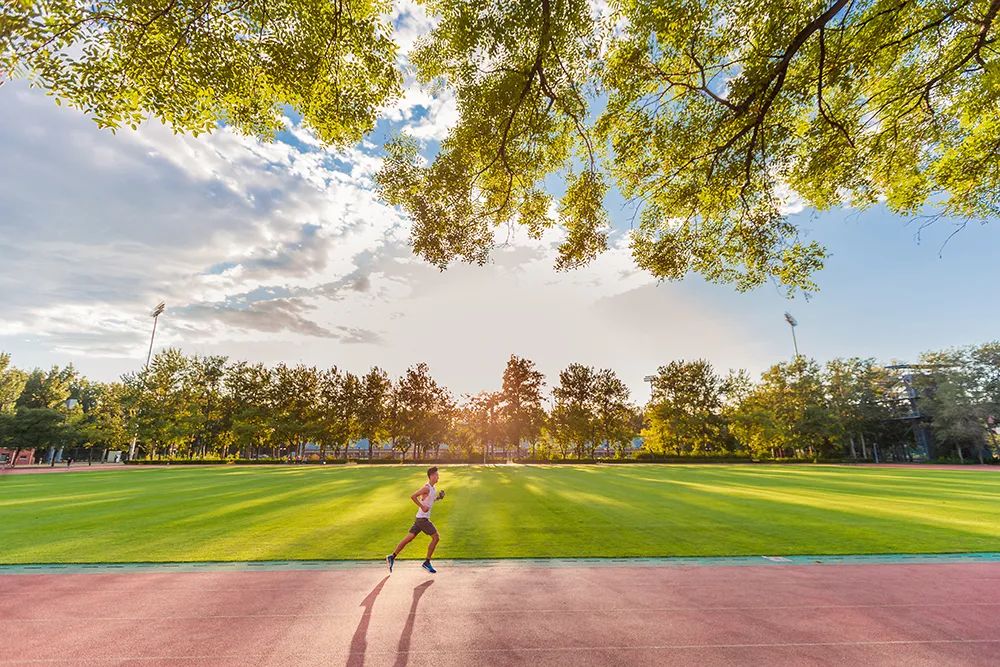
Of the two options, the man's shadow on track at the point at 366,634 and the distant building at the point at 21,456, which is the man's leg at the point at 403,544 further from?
the distant building at the point at 21,456

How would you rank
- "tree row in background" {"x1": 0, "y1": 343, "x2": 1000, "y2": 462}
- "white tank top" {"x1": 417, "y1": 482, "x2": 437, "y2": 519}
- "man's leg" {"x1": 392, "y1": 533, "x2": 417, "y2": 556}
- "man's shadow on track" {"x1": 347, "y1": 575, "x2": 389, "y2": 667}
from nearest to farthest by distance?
"man's shadow on track" {"x1": 347, "y1": 575, "x2": 389, "y2": 667}, "man's leg" {"x1": 392, "y1": 533, "x2": 417, "y2": 556}, "white tank top" {"x1": 417, "y1": 482, "x2": 437, "y2": 519}, "tree row in background" {"x1": 0, "y1": 343, "x2": 1000, "y2": 462}

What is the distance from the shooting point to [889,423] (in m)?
64.9

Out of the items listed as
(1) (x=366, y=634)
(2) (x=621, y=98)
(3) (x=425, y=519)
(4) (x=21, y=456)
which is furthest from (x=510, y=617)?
(4) (x=21, y=456)

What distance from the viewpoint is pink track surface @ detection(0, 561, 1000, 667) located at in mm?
4895

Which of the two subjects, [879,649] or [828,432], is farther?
[828,432]

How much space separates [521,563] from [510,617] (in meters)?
2.56

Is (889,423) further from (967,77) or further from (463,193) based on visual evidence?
(463,193)

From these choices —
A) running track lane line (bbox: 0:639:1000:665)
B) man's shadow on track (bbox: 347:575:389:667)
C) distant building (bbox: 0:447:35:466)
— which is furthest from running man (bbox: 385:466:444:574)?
distant building (bbox: 0:447:35:466)

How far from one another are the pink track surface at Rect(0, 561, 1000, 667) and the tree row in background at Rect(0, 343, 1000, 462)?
55.4m

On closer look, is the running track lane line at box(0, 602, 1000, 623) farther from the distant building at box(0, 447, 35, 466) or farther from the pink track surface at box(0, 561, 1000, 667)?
the distant building at box(0, 447, 35, 466)

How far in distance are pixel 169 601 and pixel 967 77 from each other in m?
17.2

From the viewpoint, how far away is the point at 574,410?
207 ft

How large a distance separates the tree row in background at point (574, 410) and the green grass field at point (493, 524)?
42858mm

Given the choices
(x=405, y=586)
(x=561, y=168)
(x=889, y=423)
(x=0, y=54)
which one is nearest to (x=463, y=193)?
(x=561, y=168)
